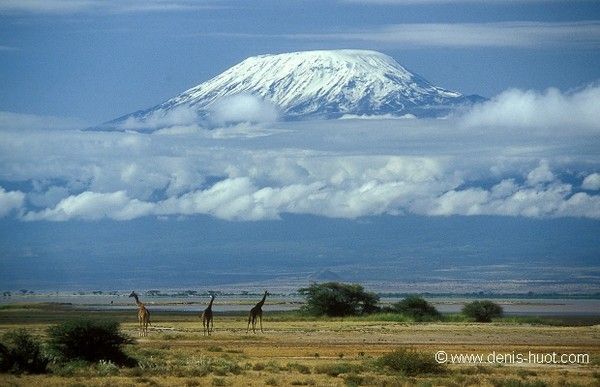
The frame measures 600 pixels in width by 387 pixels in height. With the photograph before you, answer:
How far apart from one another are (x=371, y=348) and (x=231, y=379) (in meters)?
13.8

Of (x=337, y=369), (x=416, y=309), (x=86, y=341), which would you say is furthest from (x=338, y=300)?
Answer: (x=337, y=369)

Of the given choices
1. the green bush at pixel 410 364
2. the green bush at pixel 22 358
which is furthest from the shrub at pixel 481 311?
the green bush at pixel 22 358

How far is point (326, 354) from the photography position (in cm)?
4875

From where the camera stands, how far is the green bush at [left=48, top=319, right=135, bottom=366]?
42.3m

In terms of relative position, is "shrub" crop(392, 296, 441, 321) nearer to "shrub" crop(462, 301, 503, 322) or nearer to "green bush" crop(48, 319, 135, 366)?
"shrub" crop(462, 301, 503, 322)

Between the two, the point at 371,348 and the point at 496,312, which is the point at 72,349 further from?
the point at 496,312

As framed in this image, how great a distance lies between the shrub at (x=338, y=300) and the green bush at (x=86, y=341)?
44.2m

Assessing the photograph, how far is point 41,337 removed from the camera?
2101 inches

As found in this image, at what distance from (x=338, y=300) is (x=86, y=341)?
45.0m

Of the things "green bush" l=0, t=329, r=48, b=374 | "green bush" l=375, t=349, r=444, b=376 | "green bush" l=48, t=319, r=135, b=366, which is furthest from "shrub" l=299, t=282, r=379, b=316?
"green bush" l=0, t=329, r=48, b=374

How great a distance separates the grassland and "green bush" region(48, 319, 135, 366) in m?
1.08

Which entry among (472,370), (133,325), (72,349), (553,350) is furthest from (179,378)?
(133,325)

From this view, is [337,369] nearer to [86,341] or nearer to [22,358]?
[86,341]

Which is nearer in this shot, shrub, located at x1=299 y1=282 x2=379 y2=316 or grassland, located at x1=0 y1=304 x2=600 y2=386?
grassland, located at x1=0 y1=304 x2=600 y2=386
